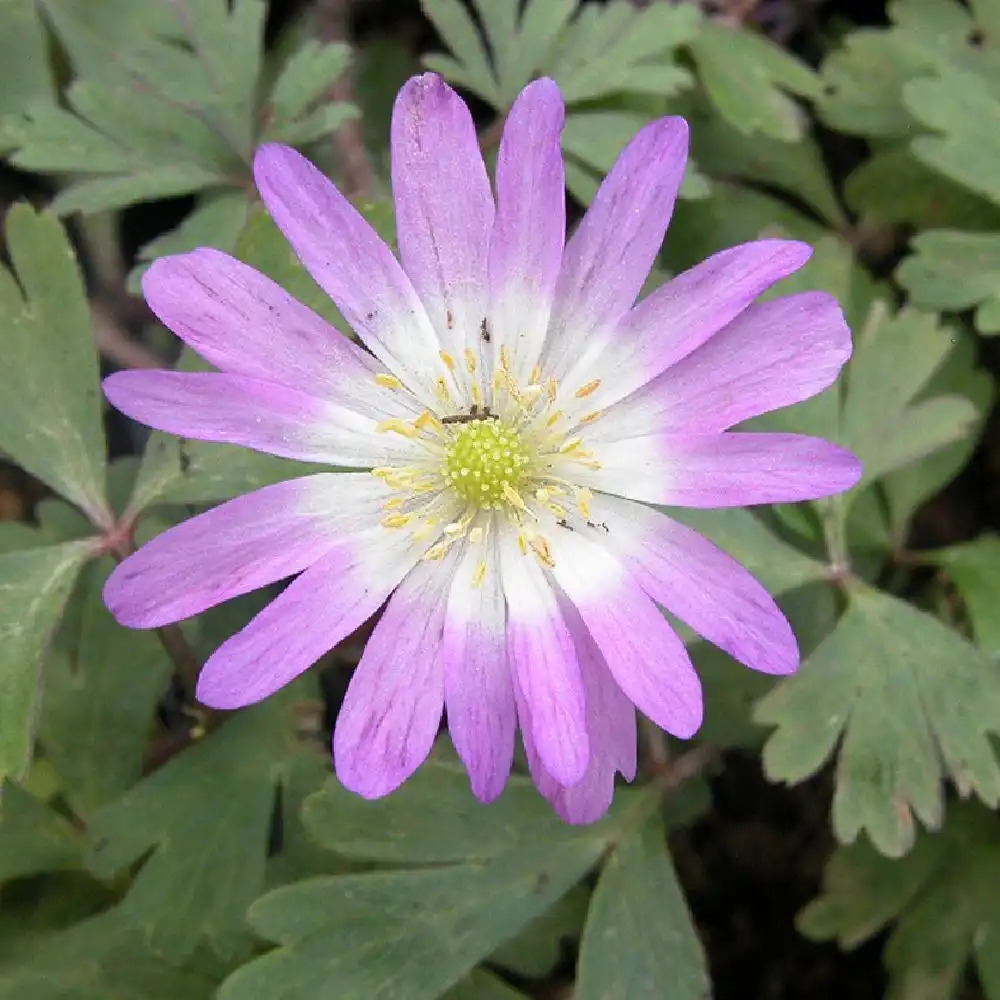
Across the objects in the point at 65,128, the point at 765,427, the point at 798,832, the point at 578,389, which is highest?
the point at 65,128

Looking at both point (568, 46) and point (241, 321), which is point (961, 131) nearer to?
point (568, 46)

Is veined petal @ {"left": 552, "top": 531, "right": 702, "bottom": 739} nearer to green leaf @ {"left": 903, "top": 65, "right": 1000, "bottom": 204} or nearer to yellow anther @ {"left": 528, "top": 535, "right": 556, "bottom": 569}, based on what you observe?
yellow anther @ {"left": 528, "top": 535, "right": 556, "bottom": 569}

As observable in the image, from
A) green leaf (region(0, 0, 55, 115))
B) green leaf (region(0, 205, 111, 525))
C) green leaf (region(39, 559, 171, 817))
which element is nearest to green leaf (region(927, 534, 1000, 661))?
green leaf (region(39, 559, 171, 817))

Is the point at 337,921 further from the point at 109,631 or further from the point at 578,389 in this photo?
the point at 578,389

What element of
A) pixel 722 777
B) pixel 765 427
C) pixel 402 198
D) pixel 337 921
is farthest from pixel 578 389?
pixel 722 777

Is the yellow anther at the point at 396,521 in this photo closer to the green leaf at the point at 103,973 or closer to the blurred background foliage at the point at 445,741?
the blurred background foliage at the point at 445,741

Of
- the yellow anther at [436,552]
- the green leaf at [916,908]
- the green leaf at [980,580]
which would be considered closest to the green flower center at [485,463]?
the yellow anther at [436,552]
